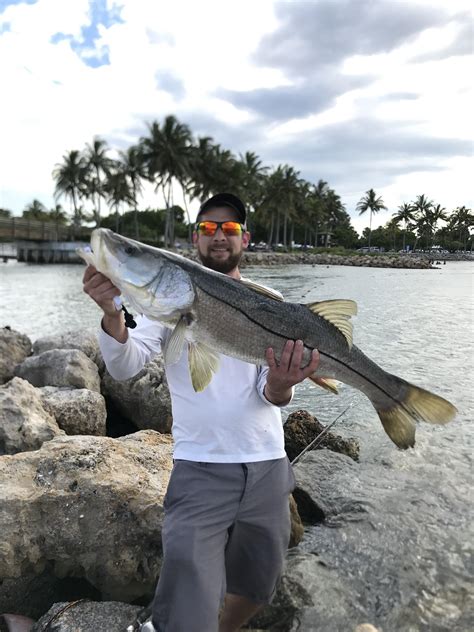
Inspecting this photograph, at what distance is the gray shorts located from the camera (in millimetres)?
2066

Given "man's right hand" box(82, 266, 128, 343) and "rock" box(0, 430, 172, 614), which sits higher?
"man's right hand" box(82, 266, 128, 343)

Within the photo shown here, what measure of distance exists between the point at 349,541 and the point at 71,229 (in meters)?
65.1

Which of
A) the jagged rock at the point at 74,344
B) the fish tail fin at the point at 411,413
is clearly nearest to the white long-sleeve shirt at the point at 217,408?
the fish tail fin at the point at 411,413

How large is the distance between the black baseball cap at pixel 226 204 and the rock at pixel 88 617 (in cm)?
250

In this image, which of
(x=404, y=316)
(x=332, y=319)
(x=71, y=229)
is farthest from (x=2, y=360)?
(x=71, y=229)

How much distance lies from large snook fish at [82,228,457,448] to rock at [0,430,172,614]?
1347 mm

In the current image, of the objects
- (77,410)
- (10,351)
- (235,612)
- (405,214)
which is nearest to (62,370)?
(77,410)

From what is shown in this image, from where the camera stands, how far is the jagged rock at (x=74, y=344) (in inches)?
325

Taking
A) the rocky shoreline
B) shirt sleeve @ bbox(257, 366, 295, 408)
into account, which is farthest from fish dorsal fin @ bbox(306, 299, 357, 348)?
the rocky shoreline

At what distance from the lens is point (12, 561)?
2.85m

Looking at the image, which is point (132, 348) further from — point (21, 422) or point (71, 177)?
point (71, 177)

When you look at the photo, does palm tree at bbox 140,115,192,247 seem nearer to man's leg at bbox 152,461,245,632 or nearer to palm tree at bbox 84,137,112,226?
palm tree at bbox 84,137,112,226

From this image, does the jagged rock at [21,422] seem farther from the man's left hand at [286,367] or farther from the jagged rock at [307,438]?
the man's left hand at [286,367]

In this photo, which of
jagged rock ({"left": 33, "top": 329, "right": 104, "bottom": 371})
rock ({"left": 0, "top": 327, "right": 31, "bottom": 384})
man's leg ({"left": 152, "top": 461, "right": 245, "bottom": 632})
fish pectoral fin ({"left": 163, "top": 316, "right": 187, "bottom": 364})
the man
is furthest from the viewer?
jagged rock ({"left": 33, "top": 329, "right": 104, "bottom": 371})
